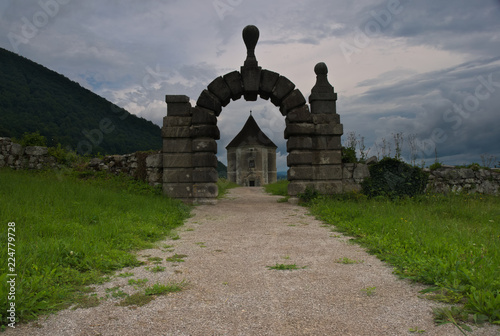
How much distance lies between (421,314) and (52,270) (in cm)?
342

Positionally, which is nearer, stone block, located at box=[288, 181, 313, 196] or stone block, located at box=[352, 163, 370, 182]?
stone block, located at box=[288, 181, 313, 196]

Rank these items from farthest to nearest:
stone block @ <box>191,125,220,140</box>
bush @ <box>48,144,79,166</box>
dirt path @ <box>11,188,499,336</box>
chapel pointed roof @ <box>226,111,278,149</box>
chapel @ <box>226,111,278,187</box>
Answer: chapel pointed roof @ <box>226,111,278,149</box> < chapel @ <box>226,111,278,187</box> < bush @ <box>48,144,79,166</box> < stone block @ <box>191,125,220,140</box> < dirt path @ <box>11,188,499,336</box>

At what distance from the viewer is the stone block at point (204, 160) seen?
10.3 m

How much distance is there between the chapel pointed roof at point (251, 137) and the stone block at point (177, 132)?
24081 mm

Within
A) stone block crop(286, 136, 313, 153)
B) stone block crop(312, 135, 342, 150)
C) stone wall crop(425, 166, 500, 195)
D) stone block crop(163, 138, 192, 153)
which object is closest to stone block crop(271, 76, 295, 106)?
stone block crop(286, 136, 313, 153)

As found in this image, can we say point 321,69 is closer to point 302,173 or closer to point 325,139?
point 325,139

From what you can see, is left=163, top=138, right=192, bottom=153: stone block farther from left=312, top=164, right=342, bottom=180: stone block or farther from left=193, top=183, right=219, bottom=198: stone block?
left=312, top=164, right=342, bottom=180: stone block

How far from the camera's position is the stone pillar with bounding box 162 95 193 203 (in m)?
10.5

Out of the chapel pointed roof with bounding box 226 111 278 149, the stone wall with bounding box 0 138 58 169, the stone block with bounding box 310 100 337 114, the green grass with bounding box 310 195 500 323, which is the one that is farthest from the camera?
the chapel pointed roof with bounding box 226 111 278 149

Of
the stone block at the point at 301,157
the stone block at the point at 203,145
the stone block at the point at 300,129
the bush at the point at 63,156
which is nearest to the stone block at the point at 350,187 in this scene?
the stone block at the point at 301,157

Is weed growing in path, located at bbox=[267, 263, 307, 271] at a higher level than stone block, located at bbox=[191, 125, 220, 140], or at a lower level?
lower

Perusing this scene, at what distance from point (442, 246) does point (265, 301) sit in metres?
2.53

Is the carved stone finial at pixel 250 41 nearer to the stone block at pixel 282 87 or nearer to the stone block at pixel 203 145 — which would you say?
the stone block at pixel 282 87

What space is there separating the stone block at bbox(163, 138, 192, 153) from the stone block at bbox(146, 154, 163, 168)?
0.39 m
